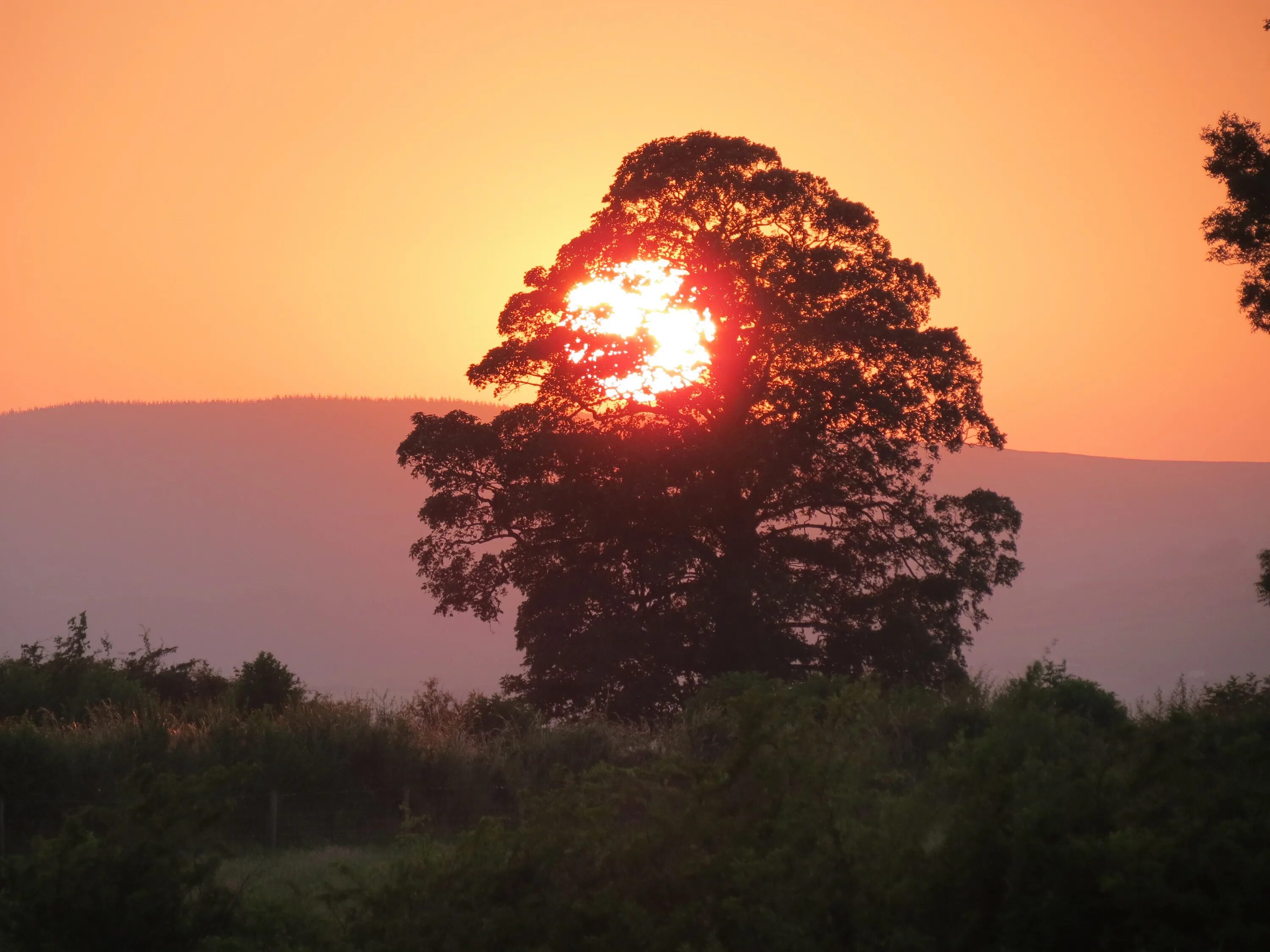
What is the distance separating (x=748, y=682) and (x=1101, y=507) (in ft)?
401

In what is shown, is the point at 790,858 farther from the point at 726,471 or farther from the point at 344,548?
the point at 344,548

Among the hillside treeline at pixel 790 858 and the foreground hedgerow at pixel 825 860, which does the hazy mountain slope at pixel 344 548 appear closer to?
the hillside treeline at pixel 790 858

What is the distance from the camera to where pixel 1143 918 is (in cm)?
749

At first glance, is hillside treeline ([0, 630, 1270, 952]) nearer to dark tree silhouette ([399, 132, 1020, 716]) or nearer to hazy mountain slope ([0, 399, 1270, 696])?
dark tree silhouette ([399, 132, 1020, 716])

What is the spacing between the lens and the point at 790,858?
8.37m

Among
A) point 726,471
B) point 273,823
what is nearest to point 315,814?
point 273,823

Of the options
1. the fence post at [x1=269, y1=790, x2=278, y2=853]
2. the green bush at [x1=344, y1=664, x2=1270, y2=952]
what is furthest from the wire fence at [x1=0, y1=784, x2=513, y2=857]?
the green bush at [x1=344, y1=664, x2=1270, y2=952]

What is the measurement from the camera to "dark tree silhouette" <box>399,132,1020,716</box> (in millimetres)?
28297

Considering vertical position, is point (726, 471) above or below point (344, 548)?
below

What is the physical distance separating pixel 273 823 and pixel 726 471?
12844 millimetres

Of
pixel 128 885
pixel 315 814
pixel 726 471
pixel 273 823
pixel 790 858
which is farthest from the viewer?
pixel 726 471

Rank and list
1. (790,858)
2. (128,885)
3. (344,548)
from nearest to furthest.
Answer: (790,858) → (128,885) → (344,548)

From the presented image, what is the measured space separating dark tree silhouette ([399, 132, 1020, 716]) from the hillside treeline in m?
16.6

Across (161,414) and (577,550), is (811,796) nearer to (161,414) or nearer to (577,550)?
(577,550)
